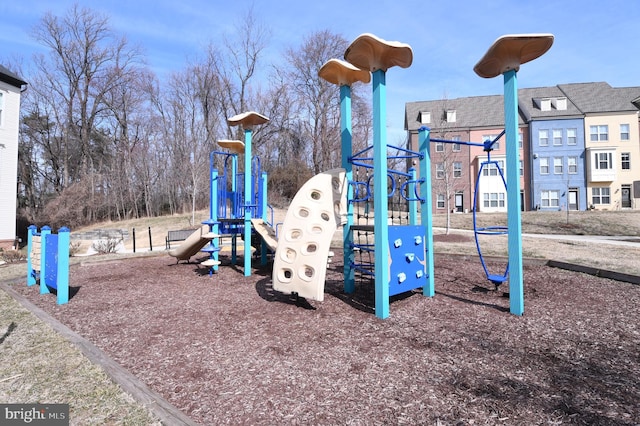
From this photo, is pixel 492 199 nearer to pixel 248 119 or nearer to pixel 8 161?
pixel 248 119

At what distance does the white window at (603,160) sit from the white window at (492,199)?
27.1 ft

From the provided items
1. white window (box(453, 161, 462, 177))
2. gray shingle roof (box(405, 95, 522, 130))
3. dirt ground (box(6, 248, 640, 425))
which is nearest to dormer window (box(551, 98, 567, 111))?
gray shingle roof (box(405, 95, 522, 130))

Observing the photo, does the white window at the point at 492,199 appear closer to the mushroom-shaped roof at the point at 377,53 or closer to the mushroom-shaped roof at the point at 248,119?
the mushroom-shaped roof at the point at 248,119

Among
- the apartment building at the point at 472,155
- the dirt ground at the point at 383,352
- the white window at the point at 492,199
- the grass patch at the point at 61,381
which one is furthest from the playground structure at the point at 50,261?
the white window at the point at 492,199

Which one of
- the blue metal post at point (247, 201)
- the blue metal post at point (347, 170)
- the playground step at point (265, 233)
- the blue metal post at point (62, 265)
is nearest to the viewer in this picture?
the blue metal post at point (347, 170)

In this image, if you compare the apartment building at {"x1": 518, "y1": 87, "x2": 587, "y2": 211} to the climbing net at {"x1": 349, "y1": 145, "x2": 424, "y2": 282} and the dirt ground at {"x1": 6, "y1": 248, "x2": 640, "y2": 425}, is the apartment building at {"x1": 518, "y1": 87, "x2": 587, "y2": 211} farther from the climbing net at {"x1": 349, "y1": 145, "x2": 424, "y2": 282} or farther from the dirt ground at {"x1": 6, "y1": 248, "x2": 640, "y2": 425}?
the climbing net at {"x1": 349, "y1": 145, "x2": 424, "y2": 282}

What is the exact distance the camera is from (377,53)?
15.2 ft

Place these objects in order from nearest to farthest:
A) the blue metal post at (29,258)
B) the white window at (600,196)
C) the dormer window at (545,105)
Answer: the blue metal post at (29,258), the white window at (600,196), the dormer window at (545,105)

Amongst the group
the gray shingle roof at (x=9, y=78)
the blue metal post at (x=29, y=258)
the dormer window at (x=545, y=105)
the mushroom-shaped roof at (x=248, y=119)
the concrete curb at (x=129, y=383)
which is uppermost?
the dormer window at (x=545, y=105)

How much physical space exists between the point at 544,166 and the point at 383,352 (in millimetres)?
35673

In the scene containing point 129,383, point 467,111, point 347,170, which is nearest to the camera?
point 129,383

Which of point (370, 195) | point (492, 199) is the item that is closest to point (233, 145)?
point (370, 195)

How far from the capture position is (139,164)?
33375 millimetres

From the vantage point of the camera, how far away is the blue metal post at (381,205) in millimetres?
4711
